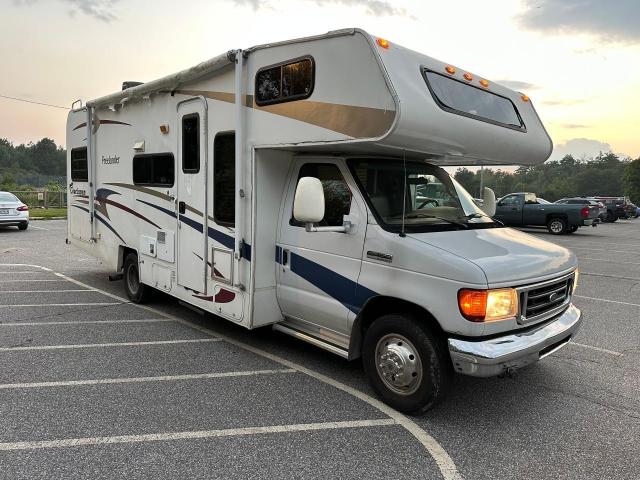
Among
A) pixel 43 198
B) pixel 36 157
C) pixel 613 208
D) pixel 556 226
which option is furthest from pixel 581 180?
pixel 36 157

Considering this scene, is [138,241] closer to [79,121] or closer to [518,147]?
[79,121]

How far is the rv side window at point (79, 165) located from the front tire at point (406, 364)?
617 centimetres

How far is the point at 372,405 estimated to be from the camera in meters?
4.08

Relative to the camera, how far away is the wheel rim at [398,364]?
3824 mm

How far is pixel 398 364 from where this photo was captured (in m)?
3.90

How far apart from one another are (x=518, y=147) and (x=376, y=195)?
5.62 ft

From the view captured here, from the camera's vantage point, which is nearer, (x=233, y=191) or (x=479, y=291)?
(x=479, y=291)

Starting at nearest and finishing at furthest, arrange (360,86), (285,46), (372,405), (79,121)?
(360,86)
(372,405)
(285,46)
(79,121)

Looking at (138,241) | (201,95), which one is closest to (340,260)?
(201,95)

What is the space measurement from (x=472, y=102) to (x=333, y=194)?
4.94 ft

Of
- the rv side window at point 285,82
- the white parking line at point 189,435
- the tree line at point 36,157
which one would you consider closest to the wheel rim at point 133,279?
the rv side window at point 285,82

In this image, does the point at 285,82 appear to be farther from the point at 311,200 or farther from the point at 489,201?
the point at 489,201

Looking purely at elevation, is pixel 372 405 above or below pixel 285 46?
below

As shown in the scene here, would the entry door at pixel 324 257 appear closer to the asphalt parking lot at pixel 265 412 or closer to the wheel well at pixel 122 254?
the asphalt parking lot at pixel 265 412
